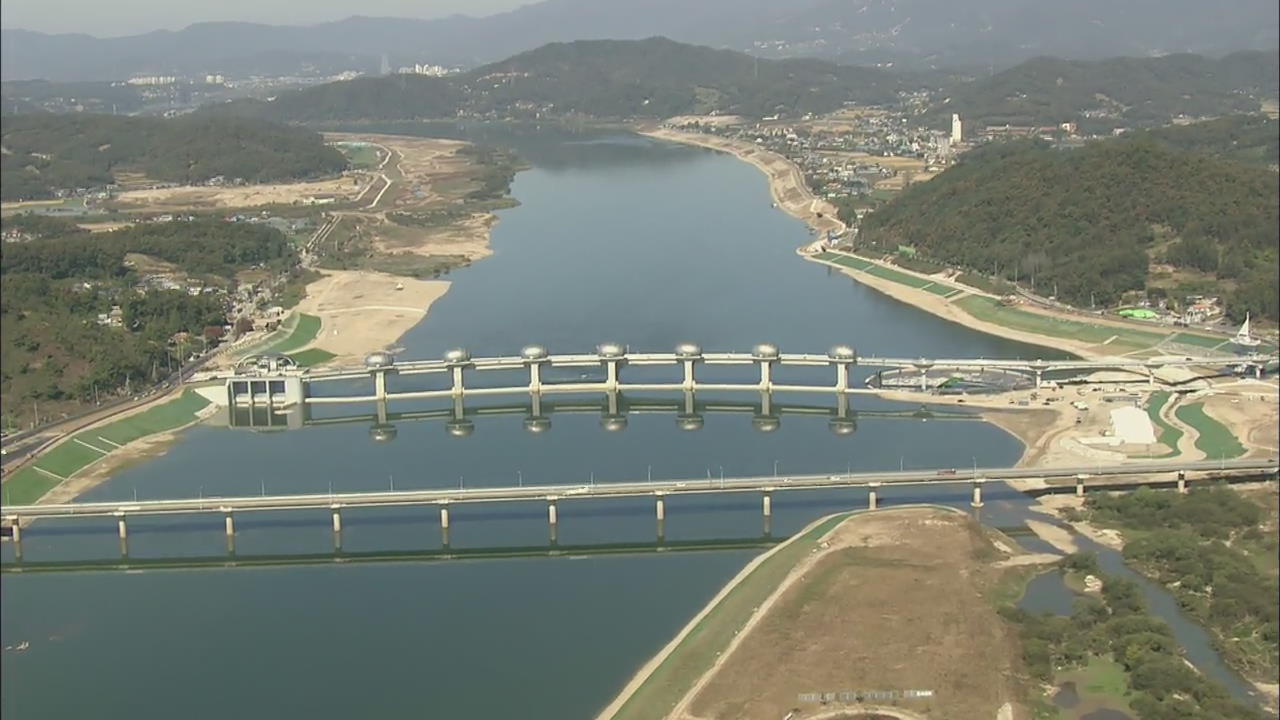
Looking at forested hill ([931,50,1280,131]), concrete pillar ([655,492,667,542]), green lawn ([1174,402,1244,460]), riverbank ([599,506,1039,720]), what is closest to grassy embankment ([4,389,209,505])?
concrete pillar ([655,492,667,542])

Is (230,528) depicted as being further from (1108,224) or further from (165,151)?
(165,151)

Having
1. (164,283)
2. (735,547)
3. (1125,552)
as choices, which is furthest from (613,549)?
(164,283)

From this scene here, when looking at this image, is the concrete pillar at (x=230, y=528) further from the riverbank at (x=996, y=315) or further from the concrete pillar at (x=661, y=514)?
the riverbank at (x=996, y=315)

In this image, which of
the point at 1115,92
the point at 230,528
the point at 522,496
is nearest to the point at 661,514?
the point at 522,496

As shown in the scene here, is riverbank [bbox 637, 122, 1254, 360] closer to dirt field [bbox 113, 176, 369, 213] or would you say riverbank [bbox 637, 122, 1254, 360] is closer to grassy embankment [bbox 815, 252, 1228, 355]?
grassy embankment [bbox 815, 252, 1228, 355]

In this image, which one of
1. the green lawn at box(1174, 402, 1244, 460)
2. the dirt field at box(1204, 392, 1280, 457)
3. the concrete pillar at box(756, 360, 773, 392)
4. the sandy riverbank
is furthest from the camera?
the sandy riverbank

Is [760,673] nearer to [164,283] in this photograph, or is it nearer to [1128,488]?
[1128,488]
